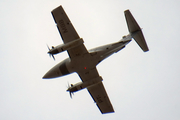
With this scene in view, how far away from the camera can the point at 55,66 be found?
32.0 meters

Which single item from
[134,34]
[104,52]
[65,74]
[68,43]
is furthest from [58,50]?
[134,34]

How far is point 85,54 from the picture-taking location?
1214 inches

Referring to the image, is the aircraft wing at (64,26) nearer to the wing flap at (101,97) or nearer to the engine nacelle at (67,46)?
the engine nacelle at (67,46)

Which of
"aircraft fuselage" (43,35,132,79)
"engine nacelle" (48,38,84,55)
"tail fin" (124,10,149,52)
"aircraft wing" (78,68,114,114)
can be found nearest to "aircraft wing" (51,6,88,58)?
"engine nacelle" (48,38,84,55)

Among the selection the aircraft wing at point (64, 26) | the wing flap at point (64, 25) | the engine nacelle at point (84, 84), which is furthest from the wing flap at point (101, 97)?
the wing flap at point (64, 25)

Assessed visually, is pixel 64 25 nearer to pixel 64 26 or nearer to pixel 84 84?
pixel 64 26

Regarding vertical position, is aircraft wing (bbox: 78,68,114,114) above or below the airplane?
below

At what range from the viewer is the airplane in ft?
96.6

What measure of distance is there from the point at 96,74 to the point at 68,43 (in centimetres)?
686

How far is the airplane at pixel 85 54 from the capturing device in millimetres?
29453

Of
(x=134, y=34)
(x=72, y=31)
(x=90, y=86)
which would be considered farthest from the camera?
(x=90, y=86)

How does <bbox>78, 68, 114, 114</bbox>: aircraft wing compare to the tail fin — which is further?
<bbox>78, 68, 114, 114</bbox>: aircraft wing

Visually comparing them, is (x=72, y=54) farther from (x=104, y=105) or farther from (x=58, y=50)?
(x=104, y=105)

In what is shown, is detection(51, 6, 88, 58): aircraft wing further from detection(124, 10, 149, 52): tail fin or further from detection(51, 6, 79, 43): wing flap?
detection(124, 10, 149, 52): tail fin
